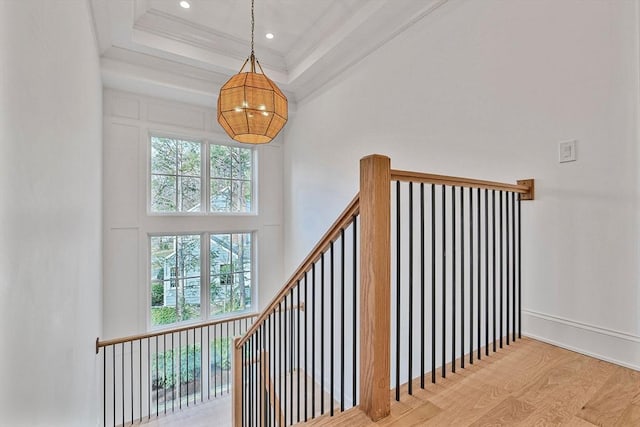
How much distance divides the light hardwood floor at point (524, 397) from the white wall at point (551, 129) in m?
0.30

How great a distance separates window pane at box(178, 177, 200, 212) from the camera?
4789 millimetres

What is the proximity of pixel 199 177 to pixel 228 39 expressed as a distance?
2.13 meters

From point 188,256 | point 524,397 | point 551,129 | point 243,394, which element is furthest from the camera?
point 188,256

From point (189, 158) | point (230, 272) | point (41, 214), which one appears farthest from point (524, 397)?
point (189, 158)

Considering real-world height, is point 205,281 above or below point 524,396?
below

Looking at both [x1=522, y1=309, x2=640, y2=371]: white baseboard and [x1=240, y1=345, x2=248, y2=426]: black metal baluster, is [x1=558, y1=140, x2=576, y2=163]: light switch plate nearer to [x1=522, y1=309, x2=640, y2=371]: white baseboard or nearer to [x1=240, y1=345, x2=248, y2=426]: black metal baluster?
[x1=522, y1=309, x2=640, y2=371]: white baseboard

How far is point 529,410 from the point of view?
135 cm

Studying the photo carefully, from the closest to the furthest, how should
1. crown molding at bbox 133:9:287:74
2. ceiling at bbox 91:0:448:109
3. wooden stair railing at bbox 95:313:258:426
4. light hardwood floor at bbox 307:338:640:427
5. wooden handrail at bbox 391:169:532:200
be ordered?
light hardwood floor at bbox 307:338:640:427
wooden handrail at bbox 391:169:532:200
ceiling at bbox 91:0:448:109
crown molding at bbox 133:9:287:74
wooden stair railing at bbox 95:313:258:426

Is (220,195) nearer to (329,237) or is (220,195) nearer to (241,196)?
(241,196)

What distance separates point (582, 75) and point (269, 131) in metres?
2.20

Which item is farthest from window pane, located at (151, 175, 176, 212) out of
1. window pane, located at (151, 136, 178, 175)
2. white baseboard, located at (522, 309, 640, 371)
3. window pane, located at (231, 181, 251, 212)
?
white baseboard, located at (522, 309, 640, 371)

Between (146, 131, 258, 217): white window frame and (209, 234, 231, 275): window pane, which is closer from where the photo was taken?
(146, 131, 258, 217): white window frame

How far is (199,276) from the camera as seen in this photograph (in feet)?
16.1

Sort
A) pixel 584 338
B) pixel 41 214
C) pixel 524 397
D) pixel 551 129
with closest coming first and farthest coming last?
pixel 41 214 < pixel 524 397 < pixel 584 338 < pixel 551 129
